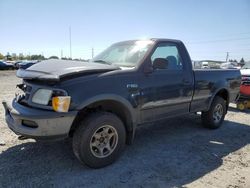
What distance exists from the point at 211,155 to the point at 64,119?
2630 mm

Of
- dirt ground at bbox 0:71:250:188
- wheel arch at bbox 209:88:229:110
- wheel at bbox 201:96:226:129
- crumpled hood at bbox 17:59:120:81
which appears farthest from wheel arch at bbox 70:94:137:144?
wheel arch at bbox 209:88:229:110

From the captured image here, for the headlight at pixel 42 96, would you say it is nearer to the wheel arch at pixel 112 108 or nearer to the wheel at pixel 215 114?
the wheel arch at pixel 112 108

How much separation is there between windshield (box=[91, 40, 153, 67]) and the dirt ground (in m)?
1.54

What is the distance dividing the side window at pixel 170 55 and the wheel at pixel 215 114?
5.11ft

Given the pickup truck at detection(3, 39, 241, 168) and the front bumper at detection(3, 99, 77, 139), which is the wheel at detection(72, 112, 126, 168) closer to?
the pickup truck at detection(3, 39, 241, 168)

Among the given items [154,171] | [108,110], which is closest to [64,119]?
[108,110]

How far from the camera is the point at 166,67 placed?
4.57 metres

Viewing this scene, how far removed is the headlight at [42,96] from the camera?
10.9 feet

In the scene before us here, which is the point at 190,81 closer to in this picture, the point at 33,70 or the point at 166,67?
the point at 166,67

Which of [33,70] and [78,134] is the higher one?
[33,70]

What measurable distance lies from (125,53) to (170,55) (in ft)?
3.05

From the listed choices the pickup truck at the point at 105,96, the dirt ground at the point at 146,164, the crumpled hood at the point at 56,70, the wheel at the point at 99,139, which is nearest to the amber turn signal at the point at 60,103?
the pickup truck at the point at 105,96

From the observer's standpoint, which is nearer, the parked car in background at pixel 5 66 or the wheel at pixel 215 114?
the wheel at pixel 215 114

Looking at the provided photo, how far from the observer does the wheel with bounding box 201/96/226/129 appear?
5.96 meters
